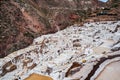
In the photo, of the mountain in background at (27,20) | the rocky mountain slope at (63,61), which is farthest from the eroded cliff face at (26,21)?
the rocky mountain slope at (63,61)

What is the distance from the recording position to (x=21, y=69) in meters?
12.7

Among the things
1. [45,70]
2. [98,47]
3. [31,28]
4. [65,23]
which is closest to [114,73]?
[45,70]

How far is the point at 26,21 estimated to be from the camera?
64.6 ft

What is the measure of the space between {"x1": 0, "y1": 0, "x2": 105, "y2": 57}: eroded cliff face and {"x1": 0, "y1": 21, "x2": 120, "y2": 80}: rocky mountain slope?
1148 mm

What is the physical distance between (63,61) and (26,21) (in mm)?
8402

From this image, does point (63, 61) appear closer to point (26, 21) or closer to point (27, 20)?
point (26, 21)

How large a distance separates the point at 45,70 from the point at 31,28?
28.9 ft

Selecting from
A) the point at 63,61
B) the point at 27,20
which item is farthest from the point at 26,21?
the point at 63,61

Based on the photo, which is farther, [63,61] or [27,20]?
[27,20]

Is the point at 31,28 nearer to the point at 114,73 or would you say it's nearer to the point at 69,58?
the point at 69,58

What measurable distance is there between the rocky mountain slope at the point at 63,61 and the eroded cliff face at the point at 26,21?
1.15m

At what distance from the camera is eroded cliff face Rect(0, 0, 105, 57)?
16.4 m

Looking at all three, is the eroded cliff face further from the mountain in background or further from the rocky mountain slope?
the rocky mountain slope

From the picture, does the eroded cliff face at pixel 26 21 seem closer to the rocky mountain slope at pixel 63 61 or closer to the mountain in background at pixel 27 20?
the mountain in background at pixel 27 20
